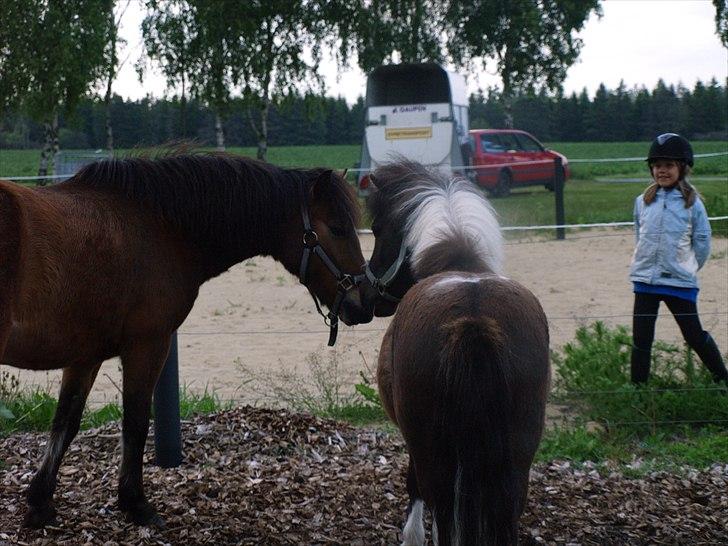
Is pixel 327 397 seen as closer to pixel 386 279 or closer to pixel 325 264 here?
pixel 325 264

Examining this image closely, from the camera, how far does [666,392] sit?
5.43 m

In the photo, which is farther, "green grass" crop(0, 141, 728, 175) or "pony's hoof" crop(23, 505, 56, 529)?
"green grass" crop(0, 141, 728, 175)

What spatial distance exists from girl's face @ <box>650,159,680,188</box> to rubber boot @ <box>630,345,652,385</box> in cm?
108

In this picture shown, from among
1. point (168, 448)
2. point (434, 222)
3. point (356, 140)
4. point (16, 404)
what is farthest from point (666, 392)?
point (356, 140)

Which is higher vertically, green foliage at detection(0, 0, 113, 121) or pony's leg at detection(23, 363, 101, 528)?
green foliage at detection(0, 0, 113, 121)

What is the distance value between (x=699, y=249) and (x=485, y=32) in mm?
23674

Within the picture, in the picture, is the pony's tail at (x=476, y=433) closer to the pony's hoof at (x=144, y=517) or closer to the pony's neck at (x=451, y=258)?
the pony's neck at (x=451, y=258)

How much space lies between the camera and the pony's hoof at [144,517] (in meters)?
3.89

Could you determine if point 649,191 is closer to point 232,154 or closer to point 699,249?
point 699,249

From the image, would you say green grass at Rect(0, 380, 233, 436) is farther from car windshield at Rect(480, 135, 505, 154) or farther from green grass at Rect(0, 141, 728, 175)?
car windshield at Rect(480, 135, 505, 154)

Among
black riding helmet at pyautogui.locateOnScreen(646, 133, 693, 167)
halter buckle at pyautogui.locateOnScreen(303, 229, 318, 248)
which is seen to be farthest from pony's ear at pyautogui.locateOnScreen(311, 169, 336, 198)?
black riding helmet at pyautogui.locateOnScreen(646, 133, 693, 167)

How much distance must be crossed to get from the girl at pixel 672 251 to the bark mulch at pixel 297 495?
104cm

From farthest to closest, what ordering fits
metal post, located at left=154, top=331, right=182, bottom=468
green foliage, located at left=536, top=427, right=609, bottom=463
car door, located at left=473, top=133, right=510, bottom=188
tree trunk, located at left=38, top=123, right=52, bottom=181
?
tree trunk, located at left=38, top=123, right=52, bottom=181, car door, located at left=473, top=133, right=510, bottom=188, green foliage, located at left=536, top=427, right=609, bottom=463, metal post, located at left=154, top=331, right=182, bottom=468

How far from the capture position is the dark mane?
4.00 meters
